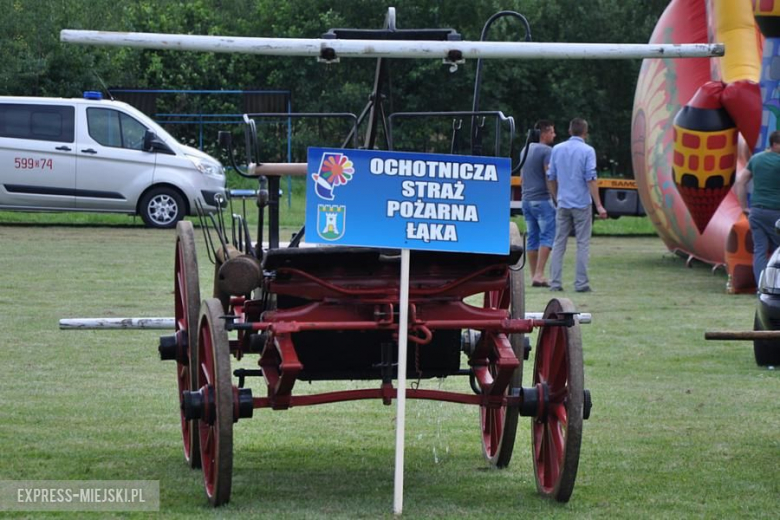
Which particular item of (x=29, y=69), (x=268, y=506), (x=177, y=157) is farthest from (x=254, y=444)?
(x=29, y=69)

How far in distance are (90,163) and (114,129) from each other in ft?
2.52

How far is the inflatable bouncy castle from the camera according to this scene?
16688 millimetres

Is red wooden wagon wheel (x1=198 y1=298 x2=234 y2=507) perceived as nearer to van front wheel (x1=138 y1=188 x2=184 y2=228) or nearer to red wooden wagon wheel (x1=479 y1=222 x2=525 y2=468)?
red wooden wagon wheel (x1=479 y1=222 x2=525 y2=468)

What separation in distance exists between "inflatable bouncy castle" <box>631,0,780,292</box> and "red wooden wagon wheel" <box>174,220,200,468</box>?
10424 millimetres

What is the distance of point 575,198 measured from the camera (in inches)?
657

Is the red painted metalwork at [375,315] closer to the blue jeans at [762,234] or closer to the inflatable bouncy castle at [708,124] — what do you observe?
the blue jeans at [762,234]

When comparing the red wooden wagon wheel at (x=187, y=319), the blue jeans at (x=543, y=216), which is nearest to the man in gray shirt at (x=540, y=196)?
the blue jeans at (x=543, y=216)

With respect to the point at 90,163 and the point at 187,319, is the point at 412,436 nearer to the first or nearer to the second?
the point at 187,319

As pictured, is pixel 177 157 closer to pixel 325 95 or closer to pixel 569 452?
pixel 325 95

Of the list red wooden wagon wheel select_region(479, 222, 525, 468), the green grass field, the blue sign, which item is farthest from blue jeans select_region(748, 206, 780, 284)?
the blue sign

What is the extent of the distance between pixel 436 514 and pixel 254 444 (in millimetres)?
1888

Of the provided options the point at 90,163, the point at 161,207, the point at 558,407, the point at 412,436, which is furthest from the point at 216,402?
the point at 161,207

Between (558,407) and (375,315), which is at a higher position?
(375,315)

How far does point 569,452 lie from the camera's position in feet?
19.3
